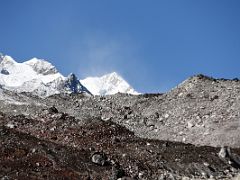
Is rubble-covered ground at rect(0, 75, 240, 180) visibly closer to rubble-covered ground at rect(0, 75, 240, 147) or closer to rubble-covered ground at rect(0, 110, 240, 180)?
rubble-covered ground at rect(0, 110, 240, 180)

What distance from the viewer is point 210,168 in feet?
152

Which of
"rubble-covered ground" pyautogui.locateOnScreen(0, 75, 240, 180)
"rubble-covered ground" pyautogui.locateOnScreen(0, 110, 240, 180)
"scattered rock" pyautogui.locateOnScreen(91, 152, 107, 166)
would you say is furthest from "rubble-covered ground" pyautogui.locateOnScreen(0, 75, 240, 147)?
"scattered rock" pyautogui.locateOnScreen(91, 152, 107, 166)

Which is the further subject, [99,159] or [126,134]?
[126,134]

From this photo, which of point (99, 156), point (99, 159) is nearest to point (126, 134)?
point (99, 156)

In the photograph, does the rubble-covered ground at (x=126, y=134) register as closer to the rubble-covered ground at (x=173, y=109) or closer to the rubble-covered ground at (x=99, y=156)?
the rubble-covered ground at (x=99, y=156)

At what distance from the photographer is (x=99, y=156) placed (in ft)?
146

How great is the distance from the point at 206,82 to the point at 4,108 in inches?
956

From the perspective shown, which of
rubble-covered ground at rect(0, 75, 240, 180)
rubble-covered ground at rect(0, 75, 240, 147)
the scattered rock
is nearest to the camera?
rubble-covered ground at rect(0, 75, 240, 180)

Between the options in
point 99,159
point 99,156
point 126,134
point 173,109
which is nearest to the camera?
point 99,159

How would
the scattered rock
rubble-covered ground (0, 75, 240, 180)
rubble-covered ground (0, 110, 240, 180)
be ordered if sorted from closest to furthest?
1. rubble-covered ground (0, 110, 240, 180)
2. rubble-covered ground (0, 75, 240, 180)
3. the scattered rock

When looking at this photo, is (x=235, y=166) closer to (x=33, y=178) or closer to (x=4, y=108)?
(x=33, y=178)

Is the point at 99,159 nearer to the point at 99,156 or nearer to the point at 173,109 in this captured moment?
the point at 99,156

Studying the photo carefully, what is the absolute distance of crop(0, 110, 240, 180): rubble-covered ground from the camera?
1618 inches

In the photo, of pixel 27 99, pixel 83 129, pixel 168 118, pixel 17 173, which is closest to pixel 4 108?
pixel 27 99
